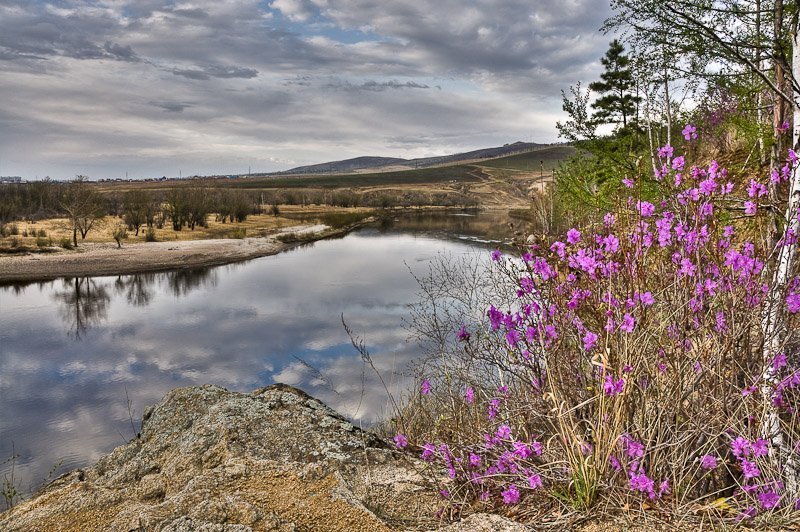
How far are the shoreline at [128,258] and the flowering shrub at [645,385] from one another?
35.7 meters

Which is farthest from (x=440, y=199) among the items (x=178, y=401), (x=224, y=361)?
(x=178, y=401)

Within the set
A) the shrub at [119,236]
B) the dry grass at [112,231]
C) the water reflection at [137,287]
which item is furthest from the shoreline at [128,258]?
the dry grass at [112,231]

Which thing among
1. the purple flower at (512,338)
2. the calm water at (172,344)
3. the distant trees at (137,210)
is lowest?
the calm water at (172,344)

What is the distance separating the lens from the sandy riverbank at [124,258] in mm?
33625

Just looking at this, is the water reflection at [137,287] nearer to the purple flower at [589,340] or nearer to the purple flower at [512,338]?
the purple flower at [512,338]

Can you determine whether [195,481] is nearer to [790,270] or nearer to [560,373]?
[560,373]

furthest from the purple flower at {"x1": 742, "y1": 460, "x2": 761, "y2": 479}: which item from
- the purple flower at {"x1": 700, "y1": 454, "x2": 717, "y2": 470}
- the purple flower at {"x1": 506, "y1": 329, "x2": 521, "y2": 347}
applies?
the purple flower at {"x1": 506, "y1": 329, "x2": 521, "y2": 347}

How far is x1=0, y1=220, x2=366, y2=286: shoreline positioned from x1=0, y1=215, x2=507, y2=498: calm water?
6.51ft

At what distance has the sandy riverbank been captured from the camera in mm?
33625

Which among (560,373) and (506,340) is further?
(506,340)

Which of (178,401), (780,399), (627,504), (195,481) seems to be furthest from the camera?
(178,401)

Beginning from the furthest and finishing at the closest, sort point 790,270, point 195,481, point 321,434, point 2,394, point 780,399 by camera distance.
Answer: point 2,394 < point 321,434 < point 790,270 < point 780,399 < point 195,481

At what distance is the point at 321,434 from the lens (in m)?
3.52

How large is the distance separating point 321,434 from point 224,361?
15439 millimetres
